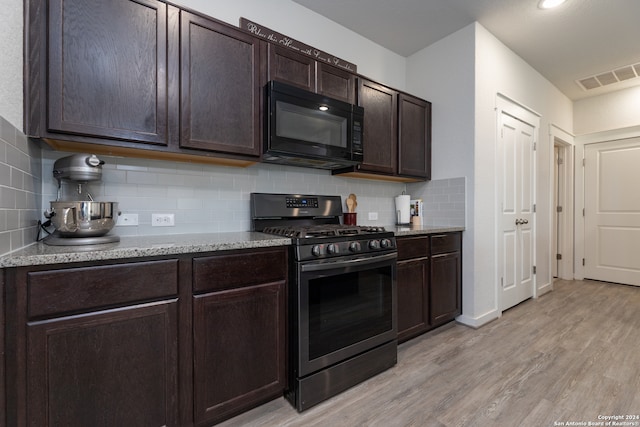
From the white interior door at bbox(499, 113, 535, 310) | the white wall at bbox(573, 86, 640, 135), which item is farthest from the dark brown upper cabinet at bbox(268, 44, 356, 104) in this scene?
the white wall at bbox(573, 86, 640, 135)

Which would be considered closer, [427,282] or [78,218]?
[78,218]

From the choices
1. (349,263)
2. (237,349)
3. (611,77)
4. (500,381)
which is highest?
(611,77)

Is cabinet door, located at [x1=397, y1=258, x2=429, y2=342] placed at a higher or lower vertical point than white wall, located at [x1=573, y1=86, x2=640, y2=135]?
lower

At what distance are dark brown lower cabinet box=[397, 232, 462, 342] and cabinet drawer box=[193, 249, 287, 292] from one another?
1051 mm

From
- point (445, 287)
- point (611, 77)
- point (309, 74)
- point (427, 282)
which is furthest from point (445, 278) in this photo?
point (611, 77)

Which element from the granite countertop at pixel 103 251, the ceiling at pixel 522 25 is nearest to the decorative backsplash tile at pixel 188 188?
the granite countertop at pixel 103 251

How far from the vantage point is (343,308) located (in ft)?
5.90

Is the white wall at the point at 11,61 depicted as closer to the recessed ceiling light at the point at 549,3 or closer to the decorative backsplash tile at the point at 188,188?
the decorative backsplash tile at the point at 188,188

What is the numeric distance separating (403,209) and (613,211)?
3409 mm

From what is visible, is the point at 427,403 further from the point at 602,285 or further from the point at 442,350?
the point at 602,285

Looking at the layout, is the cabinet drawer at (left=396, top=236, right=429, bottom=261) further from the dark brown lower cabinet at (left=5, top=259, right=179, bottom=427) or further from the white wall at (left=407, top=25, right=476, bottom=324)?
the dark brown lower cabinet at (left=5, top=259, right=179, bottom=427)

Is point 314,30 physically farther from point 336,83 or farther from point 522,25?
point 522,25

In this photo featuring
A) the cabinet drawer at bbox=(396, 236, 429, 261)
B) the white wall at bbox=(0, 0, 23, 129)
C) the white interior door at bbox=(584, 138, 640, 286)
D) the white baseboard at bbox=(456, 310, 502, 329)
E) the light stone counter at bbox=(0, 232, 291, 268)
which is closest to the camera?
the light stone counter at bbox=(0, 232, 291, 268)

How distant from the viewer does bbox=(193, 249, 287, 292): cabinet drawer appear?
1.38 metres
